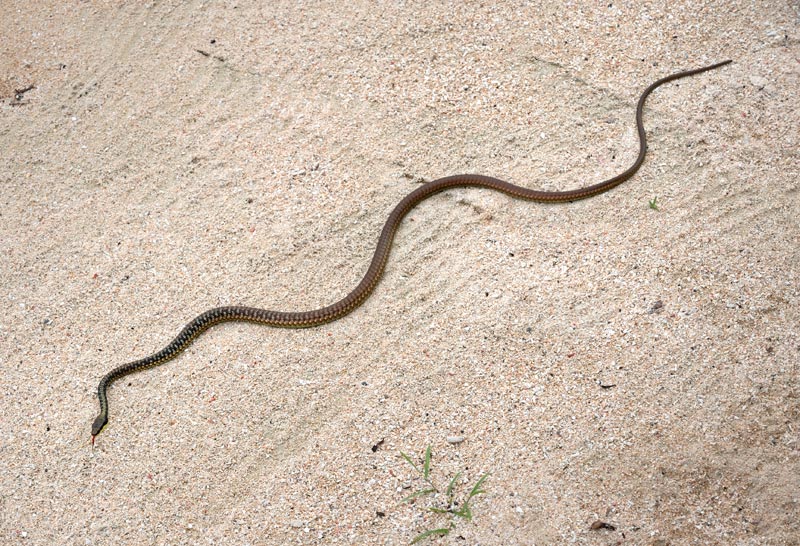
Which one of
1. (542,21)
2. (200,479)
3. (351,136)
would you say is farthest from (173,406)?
(542,21)

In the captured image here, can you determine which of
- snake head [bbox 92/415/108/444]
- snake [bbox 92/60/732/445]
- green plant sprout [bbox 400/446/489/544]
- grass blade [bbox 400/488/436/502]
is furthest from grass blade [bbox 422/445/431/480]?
snake head [bbox 92/415/108/444]

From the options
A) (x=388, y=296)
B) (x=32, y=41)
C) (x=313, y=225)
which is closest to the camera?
(x=388, y=296)

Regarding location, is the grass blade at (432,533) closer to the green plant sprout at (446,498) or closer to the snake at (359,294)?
the green plant sprout at (446,498)

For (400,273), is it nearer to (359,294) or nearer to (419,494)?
(359,294)

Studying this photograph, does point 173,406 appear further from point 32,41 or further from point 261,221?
point 32,41

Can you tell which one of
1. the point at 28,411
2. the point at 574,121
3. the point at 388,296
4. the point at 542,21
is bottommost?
the point at 28,411

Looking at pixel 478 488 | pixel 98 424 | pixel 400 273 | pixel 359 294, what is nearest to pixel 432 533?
pixel 478 488
